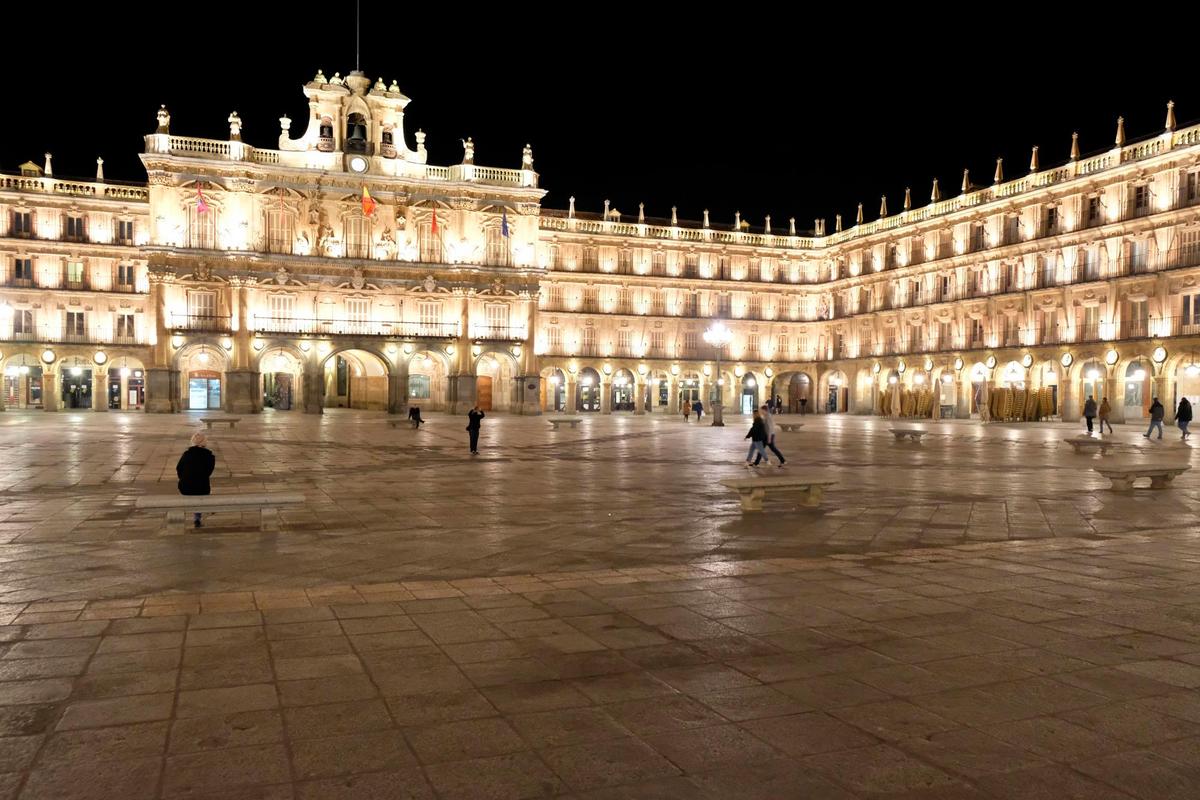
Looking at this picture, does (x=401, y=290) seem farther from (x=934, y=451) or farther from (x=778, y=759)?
(x=778, y=759)

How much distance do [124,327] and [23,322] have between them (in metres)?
5.49

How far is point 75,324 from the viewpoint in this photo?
5769cm

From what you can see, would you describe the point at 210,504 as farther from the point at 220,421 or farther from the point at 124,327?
the point at 124,327

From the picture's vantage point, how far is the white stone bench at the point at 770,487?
12.9m

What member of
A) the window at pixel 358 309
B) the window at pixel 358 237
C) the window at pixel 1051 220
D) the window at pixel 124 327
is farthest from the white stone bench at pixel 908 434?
the window at pixel 124 327

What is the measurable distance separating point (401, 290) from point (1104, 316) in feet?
132

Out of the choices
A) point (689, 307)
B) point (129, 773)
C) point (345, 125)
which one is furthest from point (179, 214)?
point (129, 773)

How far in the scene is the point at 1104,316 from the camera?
163 feet

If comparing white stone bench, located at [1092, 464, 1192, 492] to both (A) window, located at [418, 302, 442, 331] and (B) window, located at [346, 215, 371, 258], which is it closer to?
(A) window, located at [418, 302, 442, 331]

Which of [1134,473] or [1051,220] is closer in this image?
[1134,473]

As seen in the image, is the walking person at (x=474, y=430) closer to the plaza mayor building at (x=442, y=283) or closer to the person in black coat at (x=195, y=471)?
the person in black coat at (x=195, y=471)

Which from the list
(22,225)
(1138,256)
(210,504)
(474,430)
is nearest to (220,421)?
(474,430)

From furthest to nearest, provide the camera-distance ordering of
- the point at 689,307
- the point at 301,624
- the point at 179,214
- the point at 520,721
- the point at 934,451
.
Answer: the point at 689,307
the point at 179,214
the point at 934,451
the point at 301,624
the point at 520,721

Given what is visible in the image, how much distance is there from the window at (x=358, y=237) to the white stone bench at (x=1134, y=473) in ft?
158
